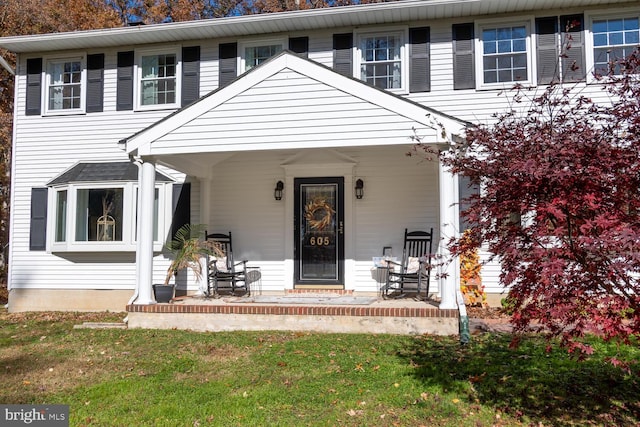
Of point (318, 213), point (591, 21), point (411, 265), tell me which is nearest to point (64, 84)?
point (318, 213)

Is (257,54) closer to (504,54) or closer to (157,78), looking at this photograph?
(157,78)

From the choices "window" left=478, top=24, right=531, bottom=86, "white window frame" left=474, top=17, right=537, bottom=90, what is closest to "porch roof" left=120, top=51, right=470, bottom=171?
"white window frame" left=474, top=17, right=537, bottom=90

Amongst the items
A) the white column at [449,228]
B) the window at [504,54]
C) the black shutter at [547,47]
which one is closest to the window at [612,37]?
the black shutter at [547,47]

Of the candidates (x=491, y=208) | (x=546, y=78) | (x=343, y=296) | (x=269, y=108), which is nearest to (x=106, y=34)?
(x=269, y=108)

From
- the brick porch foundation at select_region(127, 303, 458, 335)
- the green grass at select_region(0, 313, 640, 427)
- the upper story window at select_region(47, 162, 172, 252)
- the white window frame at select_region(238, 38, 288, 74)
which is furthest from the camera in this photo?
the white window frame at select_region(238, 38, 288, 74)

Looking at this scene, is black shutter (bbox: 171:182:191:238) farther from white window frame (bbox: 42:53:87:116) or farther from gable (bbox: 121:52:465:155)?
white window frame (bbox: 42:53:87:116)

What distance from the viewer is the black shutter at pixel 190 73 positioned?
29.9ft

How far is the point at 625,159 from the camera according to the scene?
9.84 ft

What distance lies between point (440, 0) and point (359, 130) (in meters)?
3.17

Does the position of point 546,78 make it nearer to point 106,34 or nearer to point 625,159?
point 625,159

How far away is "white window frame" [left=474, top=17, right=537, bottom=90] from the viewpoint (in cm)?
812

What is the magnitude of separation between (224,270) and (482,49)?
18.8 feet

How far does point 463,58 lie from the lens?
8.31 m

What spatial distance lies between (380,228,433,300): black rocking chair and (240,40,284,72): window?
13.4 feet
